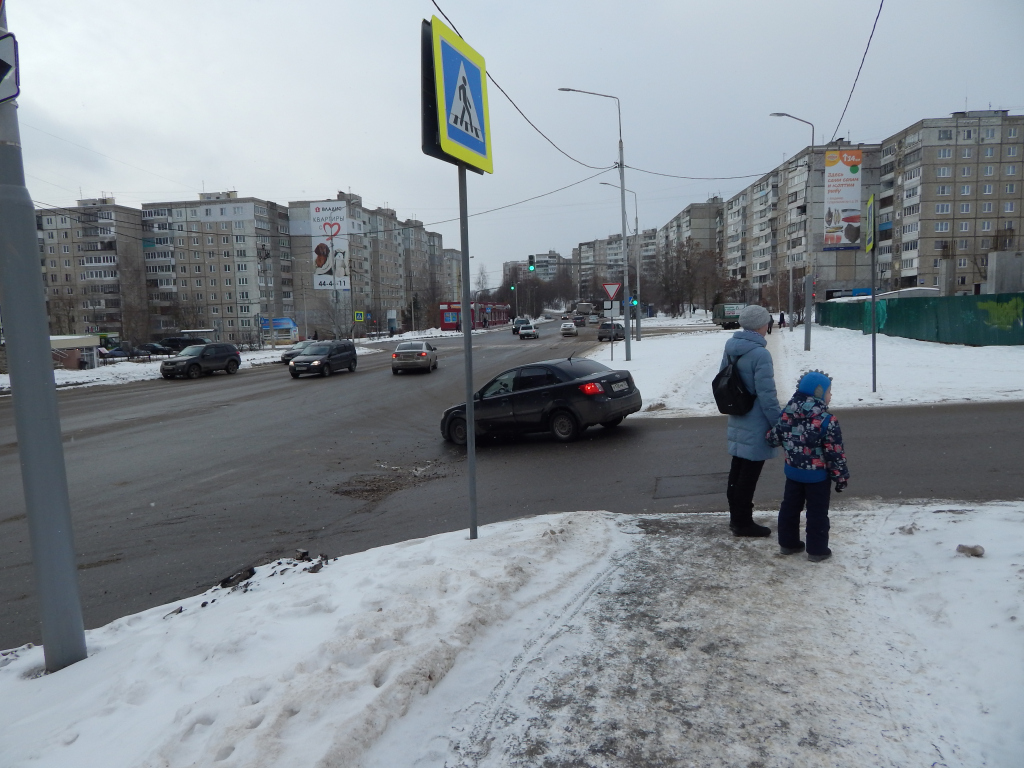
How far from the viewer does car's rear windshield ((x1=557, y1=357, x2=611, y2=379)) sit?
12.0 meters

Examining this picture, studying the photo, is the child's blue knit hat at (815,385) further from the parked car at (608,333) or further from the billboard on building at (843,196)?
the parked car at (608,333)

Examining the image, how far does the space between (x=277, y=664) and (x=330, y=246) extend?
66104 millimetres

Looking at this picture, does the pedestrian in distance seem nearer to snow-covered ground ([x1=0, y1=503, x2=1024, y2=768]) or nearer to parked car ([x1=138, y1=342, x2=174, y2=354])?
snow-covered ground ([x1=0, y1=503, x2=1024, y2=768])

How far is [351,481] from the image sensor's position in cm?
991

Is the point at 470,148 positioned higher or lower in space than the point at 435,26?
lower

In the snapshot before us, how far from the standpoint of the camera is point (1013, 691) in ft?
9.54

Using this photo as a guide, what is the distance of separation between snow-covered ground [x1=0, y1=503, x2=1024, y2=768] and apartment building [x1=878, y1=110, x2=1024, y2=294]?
88264mm

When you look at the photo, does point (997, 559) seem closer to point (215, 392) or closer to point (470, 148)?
point (470, 148)

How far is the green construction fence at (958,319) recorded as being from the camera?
73.3ft

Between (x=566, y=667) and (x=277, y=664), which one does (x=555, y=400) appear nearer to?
(x=566, y=667)

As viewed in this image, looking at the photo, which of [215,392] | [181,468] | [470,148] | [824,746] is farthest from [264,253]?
[824,746]

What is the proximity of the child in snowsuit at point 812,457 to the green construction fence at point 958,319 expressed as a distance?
22.7 meters

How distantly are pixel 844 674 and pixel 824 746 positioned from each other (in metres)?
0.64

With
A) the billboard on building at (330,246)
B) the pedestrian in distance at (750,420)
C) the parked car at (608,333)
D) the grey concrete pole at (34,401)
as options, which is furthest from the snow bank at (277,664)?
the billboard on building at (330,246)
